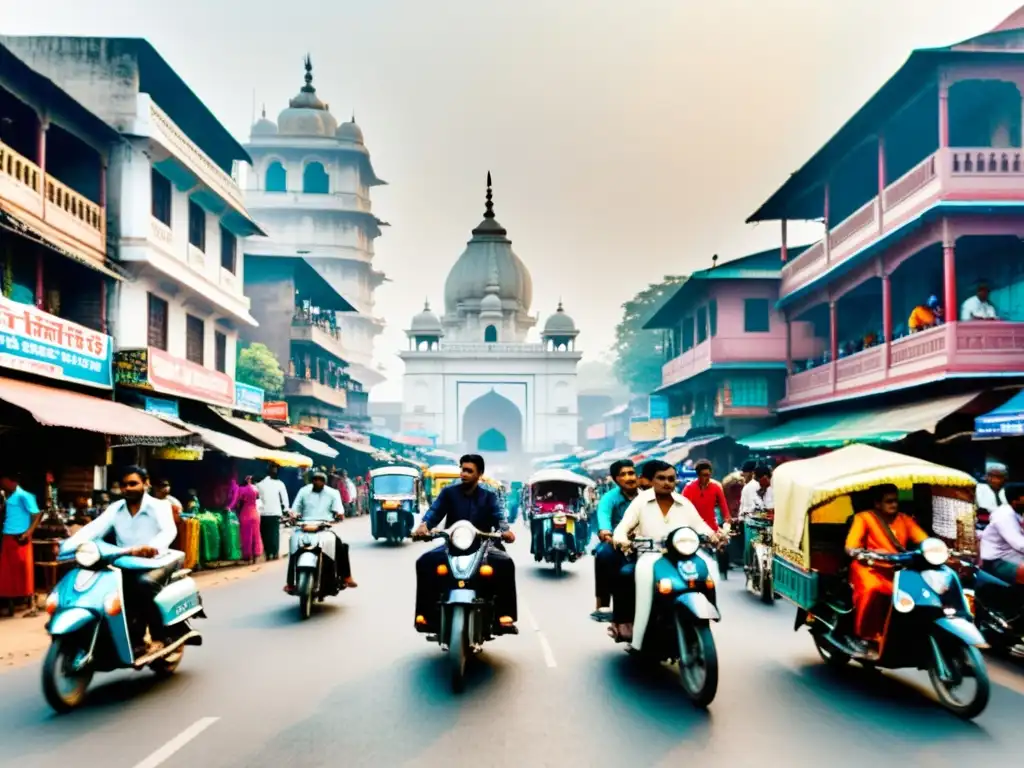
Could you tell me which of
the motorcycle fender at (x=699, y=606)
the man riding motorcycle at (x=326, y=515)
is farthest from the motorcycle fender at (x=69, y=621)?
the man riding motorcycle at (x=326, y=515)

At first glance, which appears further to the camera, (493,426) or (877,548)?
(493,426)

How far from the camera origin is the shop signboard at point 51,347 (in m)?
12.5

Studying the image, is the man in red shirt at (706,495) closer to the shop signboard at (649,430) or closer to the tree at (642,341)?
the shop signboard at (649,430)

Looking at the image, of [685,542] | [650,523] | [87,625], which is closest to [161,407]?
[87,625]

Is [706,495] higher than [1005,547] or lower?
higher

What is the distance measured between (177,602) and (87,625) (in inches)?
31.8

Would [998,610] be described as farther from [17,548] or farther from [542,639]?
[17,548]

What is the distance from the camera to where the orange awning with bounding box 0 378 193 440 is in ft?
37.1

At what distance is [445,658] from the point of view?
7391mm

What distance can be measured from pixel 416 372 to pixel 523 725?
57.8 m

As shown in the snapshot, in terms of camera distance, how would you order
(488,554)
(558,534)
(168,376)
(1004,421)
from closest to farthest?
(488,554) < (1004,421) < (558,534) < (168,376)

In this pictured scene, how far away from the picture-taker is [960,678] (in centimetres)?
555

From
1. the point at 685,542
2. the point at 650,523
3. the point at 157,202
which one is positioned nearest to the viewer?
the point at 685,542

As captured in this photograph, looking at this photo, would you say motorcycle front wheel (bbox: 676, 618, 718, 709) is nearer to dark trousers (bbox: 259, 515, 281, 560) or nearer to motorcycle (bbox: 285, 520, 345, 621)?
motorcycle (bbox: 285, 520, 345, 621)
